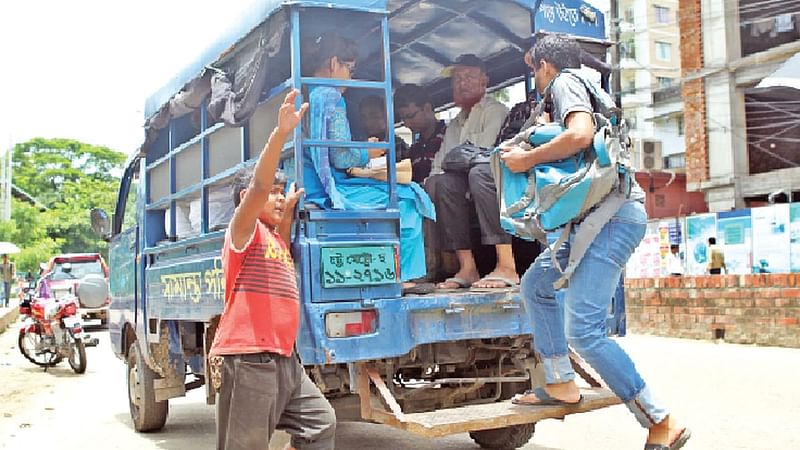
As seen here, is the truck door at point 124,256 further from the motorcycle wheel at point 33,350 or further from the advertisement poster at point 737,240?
the advertisement poster at point 737,240

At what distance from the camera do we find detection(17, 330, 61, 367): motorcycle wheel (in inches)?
519

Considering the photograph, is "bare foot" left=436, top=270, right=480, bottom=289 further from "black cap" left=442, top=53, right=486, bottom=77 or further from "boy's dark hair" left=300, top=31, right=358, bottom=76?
"black cap" left=442, top=53, right=486, bottom=77

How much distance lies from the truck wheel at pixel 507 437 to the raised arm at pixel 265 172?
130 inches

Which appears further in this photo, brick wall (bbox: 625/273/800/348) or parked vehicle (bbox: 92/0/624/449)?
brick wall (bbox: 625/273/800/348)

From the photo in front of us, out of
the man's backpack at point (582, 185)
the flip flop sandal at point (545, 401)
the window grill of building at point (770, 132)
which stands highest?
the window grill of building at point (770, 132)

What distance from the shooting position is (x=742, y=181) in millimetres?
21047

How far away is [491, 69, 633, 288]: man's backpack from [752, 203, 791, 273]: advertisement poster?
1292cm

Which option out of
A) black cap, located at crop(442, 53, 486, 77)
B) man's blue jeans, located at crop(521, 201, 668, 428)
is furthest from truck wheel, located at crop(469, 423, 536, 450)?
black cap, located at crop(442, 53, 486, 77)

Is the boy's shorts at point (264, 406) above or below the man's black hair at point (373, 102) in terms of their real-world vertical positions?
below

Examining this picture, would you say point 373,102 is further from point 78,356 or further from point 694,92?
point 694,92

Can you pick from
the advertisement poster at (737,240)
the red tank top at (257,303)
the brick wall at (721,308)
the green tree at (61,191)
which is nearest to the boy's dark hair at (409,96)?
the red tank top at (257,303)

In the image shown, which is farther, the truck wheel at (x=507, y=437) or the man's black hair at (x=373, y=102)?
the truck wheel at (x=507, y=437)

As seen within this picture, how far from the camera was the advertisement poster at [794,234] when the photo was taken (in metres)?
15.4

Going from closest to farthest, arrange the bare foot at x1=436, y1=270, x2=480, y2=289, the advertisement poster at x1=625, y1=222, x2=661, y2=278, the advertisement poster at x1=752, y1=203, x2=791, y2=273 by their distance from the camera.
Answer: the bare foot at x1=436, y1=270, x2=480, y2=289
the advertisement poster at x1=752, y1=203, x2=791, y2=273
the advertisement poster at x1=625, y1=222, x2=661, y2=278
